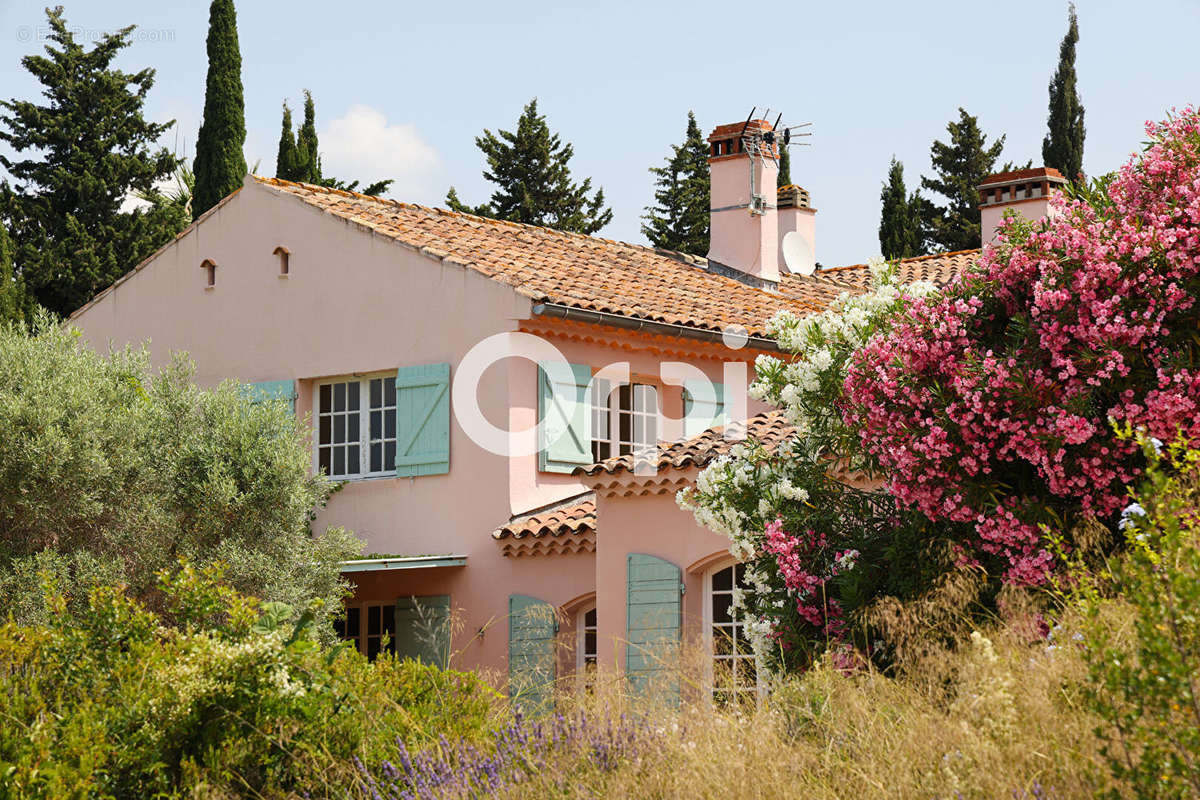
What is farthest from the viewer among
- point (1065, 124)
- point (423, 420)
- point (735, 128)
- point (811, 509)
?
point (1065, 124)

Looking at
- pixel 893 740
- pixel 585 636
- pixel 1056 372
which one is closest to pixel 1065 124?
pixel 585 636

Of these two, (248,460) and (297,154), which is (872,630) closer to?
(248,460)

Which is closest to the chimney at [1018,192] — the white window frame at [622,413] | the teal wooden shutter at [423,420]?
the white window frame at [622,413]

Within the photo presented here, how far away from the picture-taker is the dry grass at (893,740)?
214 inches

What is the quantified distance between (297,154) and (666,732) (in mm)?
25437

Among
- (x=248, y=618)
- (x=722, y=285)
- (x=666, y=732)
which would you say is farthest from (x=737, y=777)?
(x=722, y=285)

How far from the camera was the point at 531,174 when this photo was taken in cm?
3472

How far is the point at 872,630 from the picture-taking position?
8.57 meters

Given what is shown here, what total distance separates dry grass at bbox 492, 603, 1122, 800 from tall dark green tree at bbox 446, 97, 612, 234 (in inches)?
1092

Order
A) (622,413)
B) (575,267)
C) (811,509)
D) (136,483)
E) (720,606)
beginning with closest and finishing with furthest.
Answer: (811,509)
(720,606)
(136,483)
(622,413)
(575,267)

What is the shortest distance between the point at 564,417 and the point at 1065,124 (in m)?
21.7

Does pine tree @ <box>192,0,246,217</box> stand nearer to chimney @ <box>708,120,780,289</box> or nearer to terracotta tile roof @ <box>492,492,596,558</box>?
chimney @ <box>708,120,780,289</box>

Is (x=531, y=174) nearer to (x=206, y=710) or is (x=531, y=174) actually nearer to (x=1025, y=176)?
(x=1025, y=176)

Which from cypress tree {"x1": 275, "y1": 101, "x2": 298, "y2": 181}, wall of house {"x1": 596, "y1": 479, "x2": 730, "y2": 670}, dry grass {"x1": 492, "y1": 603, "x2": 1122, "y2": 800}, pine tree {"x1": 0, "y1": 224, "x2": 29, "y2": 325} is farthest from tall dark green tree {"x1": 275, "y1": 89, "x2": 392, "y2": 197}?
dry grass {"x1": 492, "y1": 603, "x2": 1122, "y2": 800}
